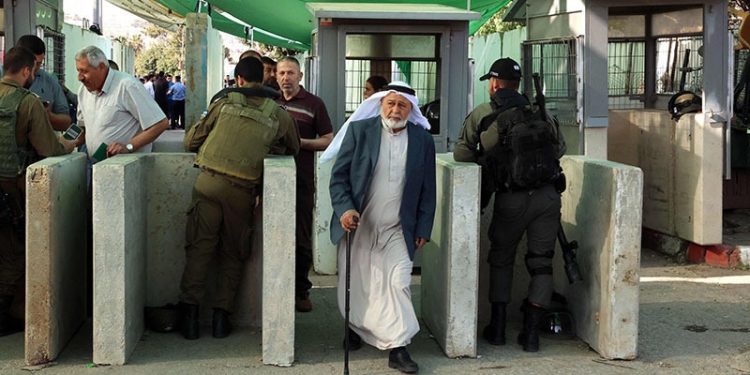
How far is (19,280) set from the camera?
22.5 ft

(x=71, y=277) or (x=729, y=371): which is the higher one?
(x=71, y=277)

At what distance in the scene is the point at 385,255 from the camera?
6355mm

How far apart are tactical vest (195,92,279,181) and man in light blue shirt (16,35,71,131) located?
6.60ft

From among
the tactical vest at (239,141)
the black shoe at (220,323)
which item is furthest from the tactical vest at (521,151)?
the black shoe at (220,323)

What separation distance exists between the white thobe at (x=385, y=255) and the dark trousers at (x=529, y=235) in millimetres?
779

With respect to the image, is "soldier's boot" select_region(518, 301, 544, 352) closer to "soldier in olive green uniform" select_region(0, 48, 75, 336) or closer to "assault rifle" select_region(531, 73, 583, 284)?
"assault rifle" select_region(531, 73, 583, 284)

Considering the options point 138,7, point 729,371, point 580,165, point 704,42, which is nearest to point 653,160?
point 704,42

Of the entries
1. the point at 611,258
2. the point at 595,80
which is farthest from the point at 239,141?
the point at 595,80

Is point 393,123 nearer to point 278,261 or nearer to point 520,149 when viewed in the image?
point 520,149

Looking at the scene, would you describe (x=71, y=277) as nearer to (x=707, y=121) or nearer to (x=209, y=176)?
(x=209, y=176)

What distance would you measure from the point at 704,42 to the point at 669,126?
97cm

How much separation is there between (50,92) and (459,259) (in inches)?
154

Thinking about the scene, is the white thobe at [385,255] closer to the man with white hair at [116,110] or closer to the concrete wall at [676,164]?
the man with white hair at [116,110]

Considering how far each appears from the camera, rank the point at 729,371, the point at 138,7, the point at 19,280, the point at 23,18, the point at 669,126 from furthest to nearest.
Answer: the point at 138,7, the point at 669,126, the point at 23,18, the point at 19,280, the point at 729,371
